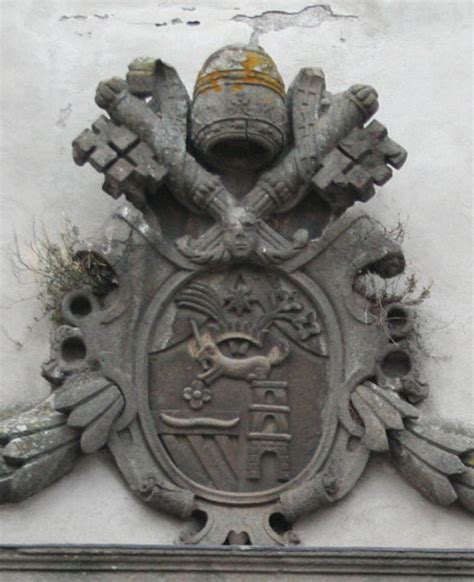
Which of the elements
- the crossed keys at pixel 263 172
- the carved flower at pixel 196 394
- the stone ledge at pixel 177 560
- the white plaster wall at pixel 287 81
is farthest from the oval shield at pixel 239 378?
the stone ledge at pixel 177 560

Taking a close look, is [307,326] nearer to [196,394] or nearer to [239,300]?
[239,300]

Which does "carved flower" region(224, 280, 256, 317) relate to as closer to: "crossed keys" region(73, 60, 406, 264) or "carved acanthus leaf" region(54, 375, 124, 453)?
"crossed keys" region(73, 60, 406, 264)

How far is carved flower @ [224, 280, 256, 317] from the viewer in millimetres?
8781

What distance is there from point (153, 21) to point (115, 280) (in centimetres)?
133

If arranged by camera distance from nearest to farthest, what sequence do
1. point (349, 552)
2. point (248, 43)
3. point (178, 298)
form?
1. point (349, 552)
2. point (178, 298)
3. point (248, 43)

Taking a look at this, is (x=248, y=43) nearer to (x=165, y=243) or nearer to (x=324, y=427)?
(x=165, y=243)

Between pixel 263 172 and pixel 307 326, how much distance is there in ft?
2.19

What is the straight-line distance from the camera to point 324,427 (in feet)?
28.3

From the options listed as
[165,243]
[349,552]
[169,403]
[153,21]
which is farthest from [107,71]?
[349,552]

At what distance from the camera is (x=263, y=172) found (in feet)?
29.6

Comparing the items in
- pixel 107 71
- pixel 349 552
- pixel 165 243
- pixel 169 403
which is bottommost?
pixel 349 552

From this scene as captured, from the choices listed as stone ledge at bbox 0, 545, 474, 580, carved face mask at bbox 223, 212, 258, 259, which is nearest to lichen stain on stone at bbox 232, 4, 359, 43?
carved face mask at bbox 223, 212, 258, 259

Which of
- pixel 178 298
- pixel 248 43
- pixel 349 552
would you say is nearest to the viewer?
pixel 349 552

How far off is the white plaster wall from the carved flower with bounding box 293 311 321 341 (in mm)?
482
